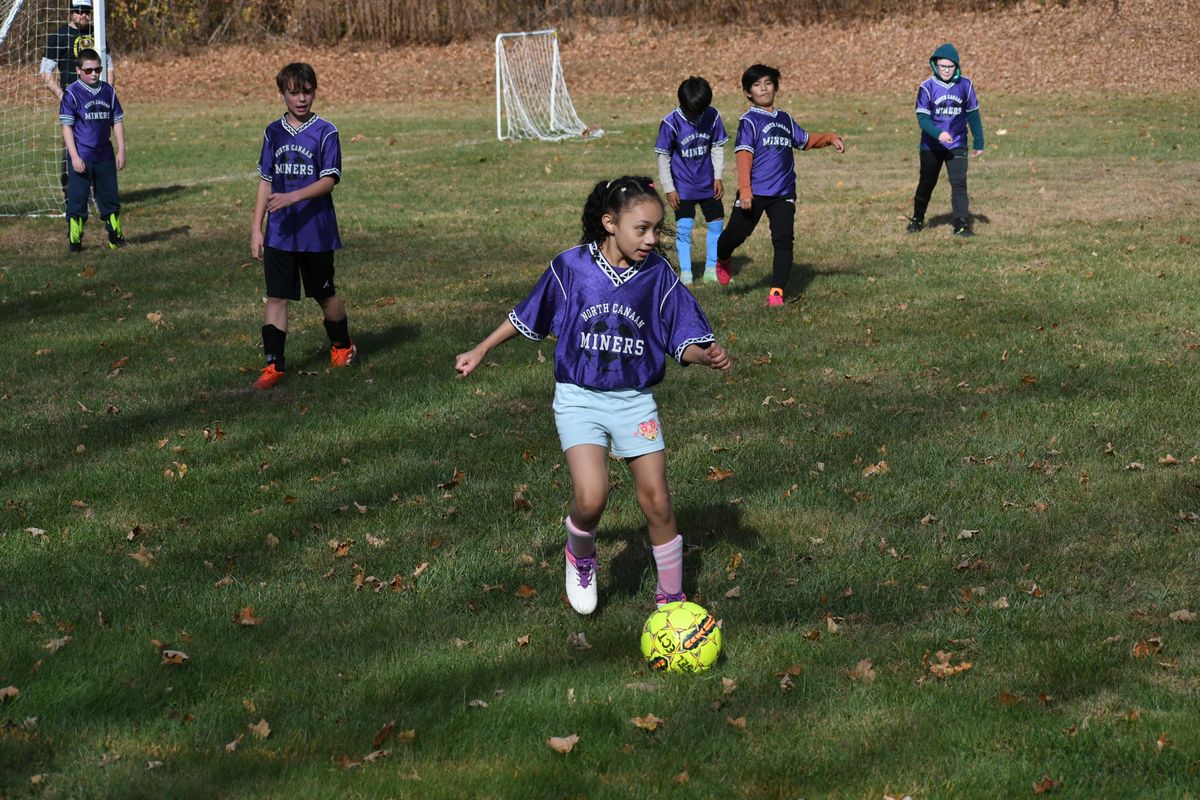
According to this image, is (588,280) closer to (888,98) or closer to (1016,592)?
(1016,592)

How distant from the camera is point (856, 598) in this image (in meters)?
5.68

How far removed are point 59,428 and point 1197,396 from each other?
22.4ft

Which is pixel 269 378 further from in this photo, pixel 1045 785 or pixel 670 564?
pixel 1045 785

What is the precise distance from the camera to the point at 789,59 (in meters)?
36.0

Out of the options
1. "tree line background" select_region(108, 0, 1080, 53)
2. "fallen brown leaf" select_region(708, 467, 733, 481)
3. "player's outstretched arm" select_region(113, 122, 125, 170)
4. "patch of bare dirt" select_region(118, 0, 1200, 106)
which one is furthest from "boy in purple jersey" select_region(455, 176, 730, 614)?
"tree line background" select_region(108, 0, 1080, 53)

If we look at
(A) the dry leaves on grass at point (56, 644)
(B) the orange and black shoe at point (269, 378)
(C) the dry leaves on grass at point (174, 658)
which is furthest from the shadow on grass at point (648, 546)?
(B) the orange and black shoe at point (269, 378)

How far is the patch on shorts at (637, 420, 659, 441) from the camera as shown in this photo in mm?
5242

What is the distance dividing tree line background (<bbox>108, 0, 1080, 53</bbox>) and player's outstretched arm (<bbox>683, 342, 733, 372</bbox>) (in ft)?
113

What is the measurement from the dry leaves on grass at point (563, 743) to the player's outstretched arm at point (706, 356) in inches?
60.6

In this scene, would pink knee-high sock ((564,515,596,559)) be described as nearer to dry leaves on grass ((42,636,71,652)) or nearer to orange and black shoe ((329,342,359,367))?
dry leaves on grass ((42,636,71,652))

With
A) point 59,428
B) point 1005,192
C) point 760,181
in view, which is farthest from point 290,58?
point 59,428

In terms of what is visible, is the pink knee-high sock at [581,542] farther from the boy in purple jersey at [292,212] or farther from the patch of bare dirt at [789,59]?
the patch of bare dirt at [789,59]

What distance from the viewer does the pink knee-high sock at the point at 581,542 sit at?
5.43 m

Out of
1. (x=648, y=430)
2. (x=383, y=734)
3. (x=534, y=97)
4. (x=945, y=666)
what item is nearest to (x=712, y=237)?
(x=648, y=430)
